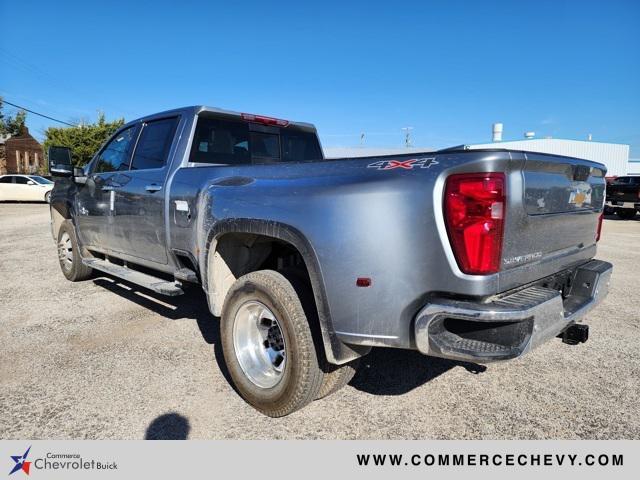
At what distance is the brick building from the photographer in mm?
48062

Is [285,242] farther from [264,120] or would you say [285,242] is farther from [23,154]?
[23,154]

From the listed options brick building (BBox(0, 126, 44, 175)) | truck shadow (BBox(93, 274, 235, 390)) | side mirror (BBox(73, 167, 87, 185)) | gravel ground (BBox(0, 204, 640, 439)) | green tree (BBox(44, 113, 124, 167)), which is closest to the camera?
gravel ground (BBox(0, 204, 640, 439))

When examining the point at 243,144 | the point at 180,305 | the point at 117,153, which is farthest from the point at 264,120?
the point at 180,305

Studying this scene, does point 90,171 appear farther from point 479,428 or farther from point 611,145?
point 611,145

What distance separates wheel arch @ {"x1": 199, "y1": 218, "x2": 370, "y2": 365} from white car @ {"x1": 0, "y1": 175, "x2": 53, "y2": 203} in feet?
77.5

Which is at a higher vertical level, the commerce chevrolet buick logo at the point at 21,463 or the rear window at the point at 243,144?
the rear window at the point at 243,144

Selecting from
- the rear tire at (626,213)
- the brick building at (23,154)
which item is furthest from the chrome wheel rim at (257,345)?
the brick building at (23,154)

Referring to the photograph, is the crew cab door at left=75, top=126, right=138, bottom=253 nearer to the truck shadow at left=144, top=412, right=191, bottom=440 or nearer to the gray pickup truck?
the gray pickup truck

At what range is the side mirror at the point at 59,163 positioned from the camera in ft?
16.5

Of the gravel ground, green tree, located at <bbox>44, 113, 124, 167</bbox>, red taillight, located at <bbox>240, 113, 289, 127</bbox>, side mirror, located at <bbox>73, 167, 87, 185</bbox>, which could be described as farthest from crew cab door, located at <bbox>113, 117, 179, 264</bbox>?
green tree, located at <bbox>44, 113, 124, 167</bbox>

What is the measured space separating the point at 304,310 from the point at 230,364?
0.81 meters

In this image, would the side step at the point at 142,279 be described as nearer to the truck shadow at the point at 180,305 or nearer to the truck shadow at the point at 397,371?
the truck shadow at the point at 180,305

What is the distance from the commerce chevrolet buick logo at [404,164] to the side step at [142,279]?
2253mm

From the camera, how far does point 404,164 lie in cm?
211
